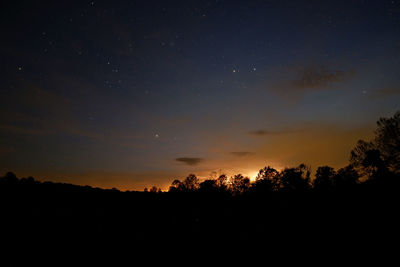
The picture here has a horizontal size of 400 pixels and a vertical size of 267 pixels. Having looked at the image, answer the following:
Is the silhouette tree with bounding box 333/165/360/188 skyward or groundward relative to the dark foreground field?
skyward

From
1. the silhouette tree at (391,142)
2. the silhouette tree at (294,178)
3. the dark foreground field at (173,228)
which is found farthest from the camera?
the silhouette tree at (294,178)

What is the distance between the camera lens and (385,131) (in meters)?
35.7

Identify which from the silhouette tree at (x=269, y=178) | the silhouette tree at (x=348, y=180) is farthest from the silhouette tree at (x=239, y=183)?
the silhouette tree at (x=348, y=180)

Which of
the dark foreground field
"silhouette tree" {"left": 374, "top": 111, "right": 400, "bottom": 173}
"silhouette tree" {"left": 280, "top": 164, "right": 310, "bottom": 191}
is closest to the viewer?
the dark foreground field

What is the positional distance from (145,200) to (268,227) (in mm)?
14177

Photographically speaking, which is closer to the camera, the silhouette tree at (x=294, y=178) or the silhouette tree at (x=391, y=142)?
the silhouette tree at (x=391, y=142)

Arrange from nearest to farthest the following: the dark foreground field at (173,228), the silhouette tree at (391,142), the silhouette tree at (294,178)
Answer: the dark foreground field at (173,228) → the silhouette tree at (391,142) → the silhouette tree at (294,178)

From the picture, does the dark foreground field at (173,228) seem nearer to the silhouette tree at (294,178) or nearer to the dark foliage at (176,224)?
the dark foliage at (176,224)

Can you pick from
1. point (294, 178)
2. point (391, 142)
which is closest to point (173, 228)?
point (391, 142)

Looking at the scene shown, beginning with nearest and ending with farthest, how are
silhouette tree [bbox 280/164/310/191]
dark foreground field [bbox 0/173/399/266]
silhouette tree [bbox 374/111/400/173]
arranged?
dark foreground field [bbox 0/173/399/266]
silhouette tree [bbox 374/111/400/173]
silhouette tree [bbox 280/164/310/191]

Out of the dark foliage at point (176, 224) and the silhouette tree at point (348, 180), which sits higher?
the silhouette tree at point (348, 180)

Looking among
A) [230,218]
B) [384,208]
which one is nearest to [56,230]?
[230,218]

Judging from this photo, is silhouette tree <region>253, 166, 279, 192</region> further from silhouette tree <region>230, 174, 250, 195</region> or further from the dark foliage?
the dark foliage

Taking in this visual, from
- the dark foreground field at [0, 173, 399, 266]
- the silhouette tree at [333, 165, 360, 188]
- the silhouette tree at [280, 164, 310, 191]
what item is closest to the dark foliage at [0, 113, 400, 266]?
the dark foreground field at [0, 173, 399, 266]
